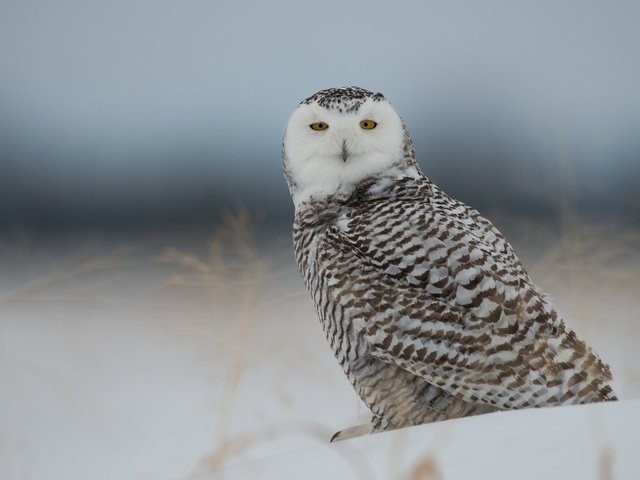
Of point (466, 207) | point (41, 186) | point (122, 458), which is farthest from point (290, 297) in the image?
point (41, 186)

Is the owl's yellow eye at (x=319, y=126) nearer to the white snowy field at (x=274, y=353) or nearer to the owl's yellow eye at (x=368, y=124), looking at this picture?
the owl's yellow eye at (x=368, y=124)

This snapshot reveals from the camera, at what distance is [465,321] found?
2.73 m

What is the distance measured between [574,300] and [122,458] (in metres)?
2.80

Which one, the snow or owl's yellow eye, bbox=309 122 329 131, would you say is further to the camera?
owl's yellow eye, bbox=309 122 329 131

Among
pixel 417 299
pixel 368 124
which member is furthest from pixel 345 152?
pixel 417 299

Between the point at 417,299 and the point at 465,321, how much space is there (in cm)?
19

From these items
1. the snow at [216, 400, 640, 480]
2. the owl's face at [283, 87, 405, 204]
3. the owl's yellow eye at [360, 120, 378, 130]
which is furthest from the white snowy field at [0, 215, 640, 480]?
the owl's yellow eye at [360, 120, 378, 130]

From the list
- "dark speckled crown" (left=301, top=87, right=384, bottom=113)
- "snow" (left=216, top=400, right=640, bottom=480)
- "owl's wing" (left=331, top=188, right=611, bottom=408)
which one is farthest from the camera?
"dark speckled crown" (left=301, top=87, right=384, bottom=113)

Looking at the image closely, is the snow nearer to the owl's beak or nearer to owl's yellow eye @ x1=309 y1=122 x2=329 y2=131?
the owl's beak

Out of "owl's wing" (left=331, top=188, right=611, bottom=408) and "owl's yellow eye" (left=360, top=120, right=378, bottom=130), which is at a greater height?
"owl's yellow eye" (left=360, top=120, right=378, bottom=130)

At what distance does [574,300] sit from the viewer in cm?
216

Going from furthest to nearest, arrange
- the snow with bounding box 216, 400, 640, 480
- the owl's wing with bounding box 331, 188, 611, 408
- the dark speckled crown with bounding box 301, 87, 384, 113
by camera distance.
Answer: the dark speckled crown with bounding box 301, 87, 384, 113
the owl's wing with bounding box 331, 188, 611, 408
the snow with bounding box 216, 400, 640, 480

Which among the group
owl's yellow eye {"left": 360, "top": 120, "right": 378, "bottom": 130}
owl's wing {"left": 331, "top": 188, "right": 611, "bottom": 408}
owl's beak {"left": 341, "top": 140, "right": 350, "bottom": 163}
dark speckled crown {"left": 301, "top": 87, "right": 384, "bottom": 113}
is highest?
dark speckled crown {"left": 301, "top": 87, "right": 384, "bottom": 113}

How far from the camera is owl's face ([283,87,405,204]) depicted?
11.0 ft
